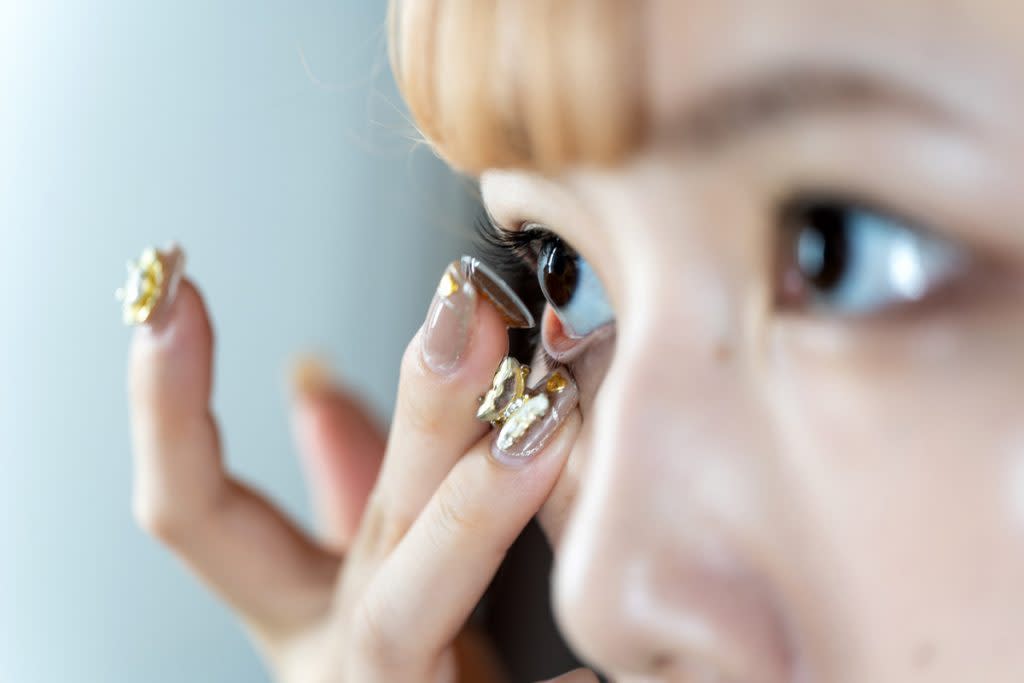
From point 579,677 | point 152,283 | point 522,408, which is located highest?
point 152,283

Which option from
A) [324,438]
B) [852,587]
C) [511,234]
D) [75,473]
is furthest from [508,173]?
[324,438]

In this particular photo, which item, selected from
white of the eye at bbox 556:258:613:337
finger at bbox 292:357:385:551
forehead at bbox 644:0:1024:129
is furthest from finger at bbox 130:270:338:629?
forehead at bbox 644:0:1024:129

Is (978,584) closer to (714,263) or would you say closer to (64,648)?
(714,263)

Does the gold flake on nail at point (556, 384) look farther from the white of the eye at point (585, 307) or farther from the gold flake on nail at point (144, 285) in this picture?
the gold flake on nail at point (144, 285)

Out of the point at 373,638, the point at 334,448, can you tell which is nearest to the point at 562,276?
the point at 373,638

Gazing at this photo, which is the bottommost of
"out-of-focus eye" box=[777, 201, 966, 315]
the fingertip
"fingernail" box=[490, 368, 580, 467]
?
"fingernail" box=[490, 368, 580, 467]

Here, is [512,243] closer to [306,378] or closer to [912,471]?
[912,471]

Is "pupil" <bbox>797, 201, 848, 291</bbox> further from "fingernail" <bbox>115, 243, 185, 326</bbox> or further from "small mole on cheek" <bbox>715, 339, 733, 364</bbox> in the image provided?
"fingernail" <bbox>115, 243, 185, 326</bbox>

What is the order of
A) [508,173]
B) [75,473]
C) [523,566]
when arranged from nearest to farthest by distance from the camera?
[508,173]
[523,566]
[75,473]
